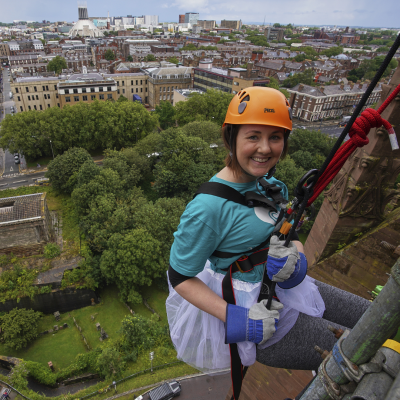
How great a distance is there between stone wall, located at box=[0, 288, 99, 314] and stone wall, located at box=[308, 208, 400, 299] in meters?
17.5

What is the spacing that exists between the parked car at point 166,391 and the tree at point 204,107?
34917mm

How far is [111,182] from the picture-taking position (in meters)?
25.3

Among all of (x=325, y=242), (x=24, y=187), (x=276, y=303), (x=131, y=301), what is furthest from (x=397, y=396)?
(x=24, y=187)

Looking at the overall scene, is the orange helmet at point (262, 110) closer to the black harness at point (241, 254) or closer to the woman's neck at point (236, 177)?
the woman's neck at point (236, 177)

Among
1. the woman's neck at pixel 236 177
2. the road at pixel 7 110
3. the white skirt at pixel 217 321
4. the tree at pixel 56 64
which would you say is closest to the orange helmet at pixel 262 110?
the woman's neck at pixel 236 177

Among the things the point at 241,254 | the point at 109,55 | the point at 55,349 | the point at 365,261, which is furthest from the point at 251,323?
the point at 109,55

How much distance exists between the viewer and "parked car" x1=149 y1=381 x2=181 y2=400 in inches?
543

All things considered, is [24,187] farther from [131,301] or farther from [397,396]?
[397,396]

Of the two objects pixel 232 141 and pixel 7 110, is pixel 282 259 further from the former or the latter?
pixel 7 110

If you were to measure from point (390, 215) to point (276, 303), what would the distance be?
777cm

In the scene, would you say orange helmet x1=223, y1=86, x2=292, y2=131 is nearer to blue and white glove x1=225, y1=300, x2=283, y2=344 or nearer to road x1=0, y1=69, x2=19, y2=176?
blue and white glove x1=225, y1=300, x2=283, y2=344

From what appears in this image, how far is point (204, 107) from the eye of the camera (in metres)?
42.1

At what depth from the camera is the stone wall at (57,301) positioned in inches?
760

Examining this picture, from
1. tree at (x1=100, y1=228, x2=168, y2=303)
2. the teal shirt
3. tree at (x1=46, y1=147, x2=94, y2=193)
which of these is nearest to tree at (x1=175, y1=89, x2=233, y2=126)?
tree at (x1=46, y1=147, x2=94, y2=193)
